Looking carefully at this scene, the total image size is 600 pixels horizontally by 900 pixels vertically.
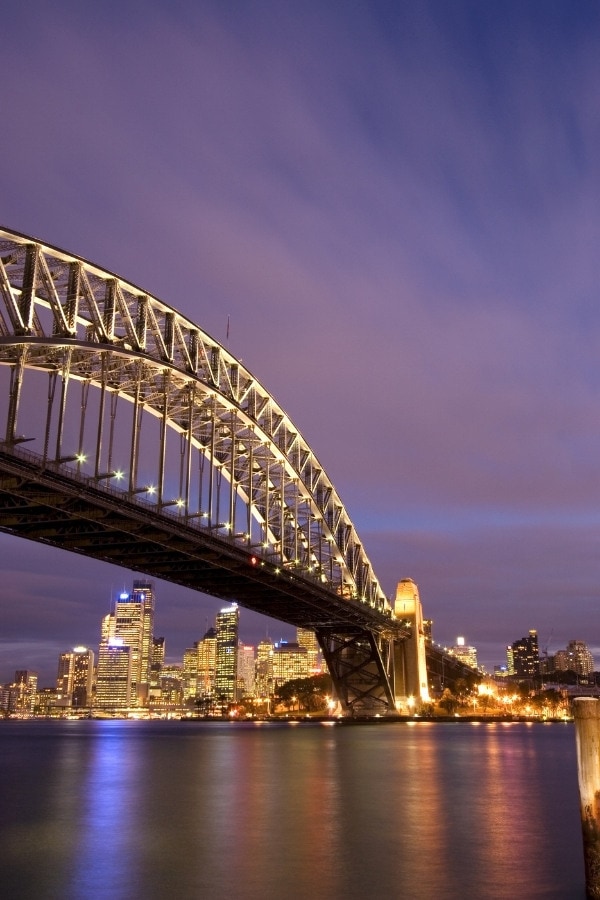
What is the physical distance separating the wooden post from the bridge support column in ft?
294

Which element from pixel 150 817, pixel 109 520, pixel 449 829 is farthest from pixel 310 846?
pixel 109 520

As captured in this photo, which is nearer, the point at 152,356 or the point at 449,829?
the point at 449,829

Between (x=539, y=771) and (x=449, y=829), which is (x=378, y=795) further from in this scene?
(x=539, y=771)

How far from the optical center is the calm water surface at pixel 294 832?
1641 cm

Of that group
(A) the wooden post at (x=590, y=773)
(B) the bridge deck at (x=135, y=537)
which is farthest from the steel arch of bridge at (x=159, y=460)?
(A) the wooden post at (x=590, y=773)

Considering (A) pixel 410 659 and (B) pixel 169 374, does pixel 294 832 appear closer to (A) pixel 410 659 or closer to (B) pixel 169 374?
(B) pixel 169 374

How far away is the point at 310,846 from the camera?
1991cm

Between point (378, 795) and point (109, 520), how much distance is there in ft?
71.0

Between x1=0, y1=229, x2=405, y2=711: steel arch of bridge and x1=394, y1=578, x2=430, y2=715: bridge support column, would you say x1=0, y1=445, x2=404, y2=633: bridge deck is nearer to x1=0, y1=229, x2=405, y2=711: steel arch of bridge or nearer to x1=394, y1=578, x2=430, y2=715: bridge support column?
x1=0, y1=229, x2=405, y2=711: steel arch of bridge

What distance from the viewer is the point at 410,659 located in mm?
102625

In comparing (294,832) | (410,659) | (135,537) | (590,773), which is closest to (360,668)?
(410,659)

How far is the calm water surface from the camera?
16406 millimetres

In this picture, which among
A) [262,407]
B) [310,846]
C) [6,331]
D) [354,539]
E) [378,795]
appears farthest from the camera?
[354,539]

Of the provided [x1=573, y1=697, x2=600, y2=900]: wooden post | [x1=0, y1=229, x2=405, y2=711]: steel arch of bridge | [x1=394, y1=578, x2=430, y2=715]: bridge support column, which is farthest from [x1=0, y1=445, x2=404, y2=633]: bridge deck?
[x1=394, y1=578, x2=430, y2=715]: bridge support column
